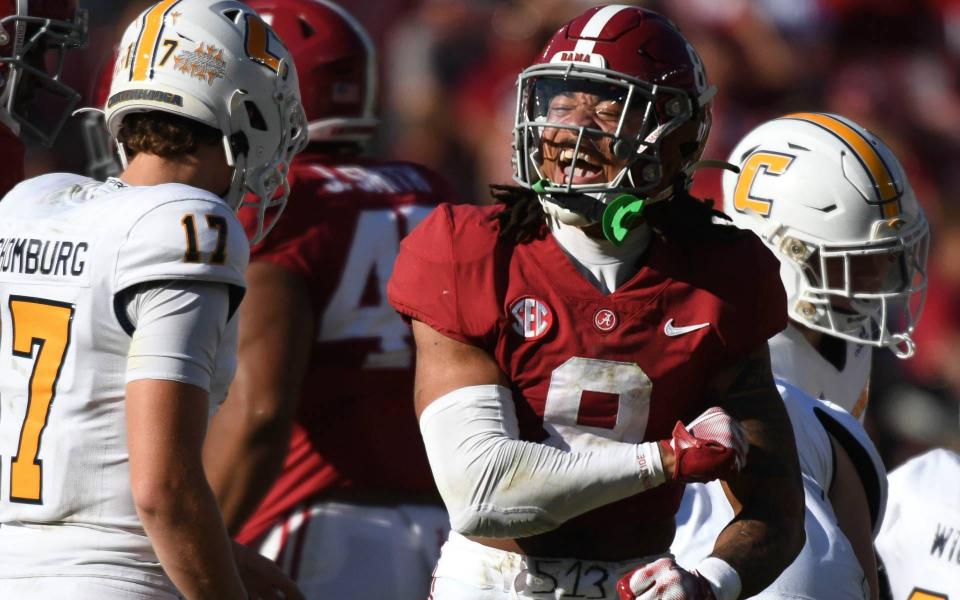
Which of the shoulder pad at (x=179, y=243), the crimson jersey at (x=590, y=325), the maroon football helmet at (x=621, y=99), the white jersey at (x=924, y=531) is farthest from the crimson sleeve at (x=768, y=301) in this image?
the white jersey at (x=924, y=531)

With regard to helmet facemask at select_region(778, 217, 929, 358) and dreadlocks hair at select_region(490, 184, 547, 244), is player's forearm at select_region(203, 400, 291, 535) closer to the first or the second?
dreadlocks hair at select_region(490, 184, 547, 244)

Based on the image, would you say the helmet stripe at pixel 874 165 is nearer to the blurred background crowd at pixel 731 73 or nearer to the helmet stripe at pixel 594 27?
the helmet stripe at pixel 594 27

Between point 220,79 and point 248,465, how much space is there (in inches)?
45.7

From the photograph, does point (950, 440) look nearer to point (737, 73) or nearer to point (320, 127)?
point (737, 73)

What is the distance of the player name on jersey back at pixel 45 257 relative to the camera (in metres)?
2.48

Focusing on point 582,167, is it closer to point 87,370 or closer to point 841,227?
point 87,370

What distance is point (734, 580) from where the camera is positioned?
239 centimetres

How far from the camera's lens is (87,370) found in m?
2.47

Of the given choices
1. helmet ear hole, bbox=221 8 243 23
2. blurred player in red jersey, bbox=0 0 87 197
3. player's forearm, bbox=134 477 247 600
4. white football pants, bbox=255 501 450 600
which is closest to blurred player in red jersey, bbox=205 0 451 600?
white football pants, bbox=255 501 450 600

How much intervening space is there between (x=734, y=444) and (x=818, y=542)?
72 cm

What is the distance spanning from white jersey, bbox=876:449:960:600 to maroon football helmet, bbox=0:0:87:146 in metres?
2.27

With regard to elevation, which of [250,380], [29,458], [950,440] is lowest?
[950,440]

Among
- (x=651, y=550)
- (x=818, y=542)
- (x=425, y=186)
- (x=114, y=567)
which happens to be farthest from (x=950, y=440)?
(x=114, y=567)

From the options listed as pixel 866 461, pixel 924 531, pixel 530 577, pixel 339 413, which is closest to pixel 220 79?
pixel 530 577
